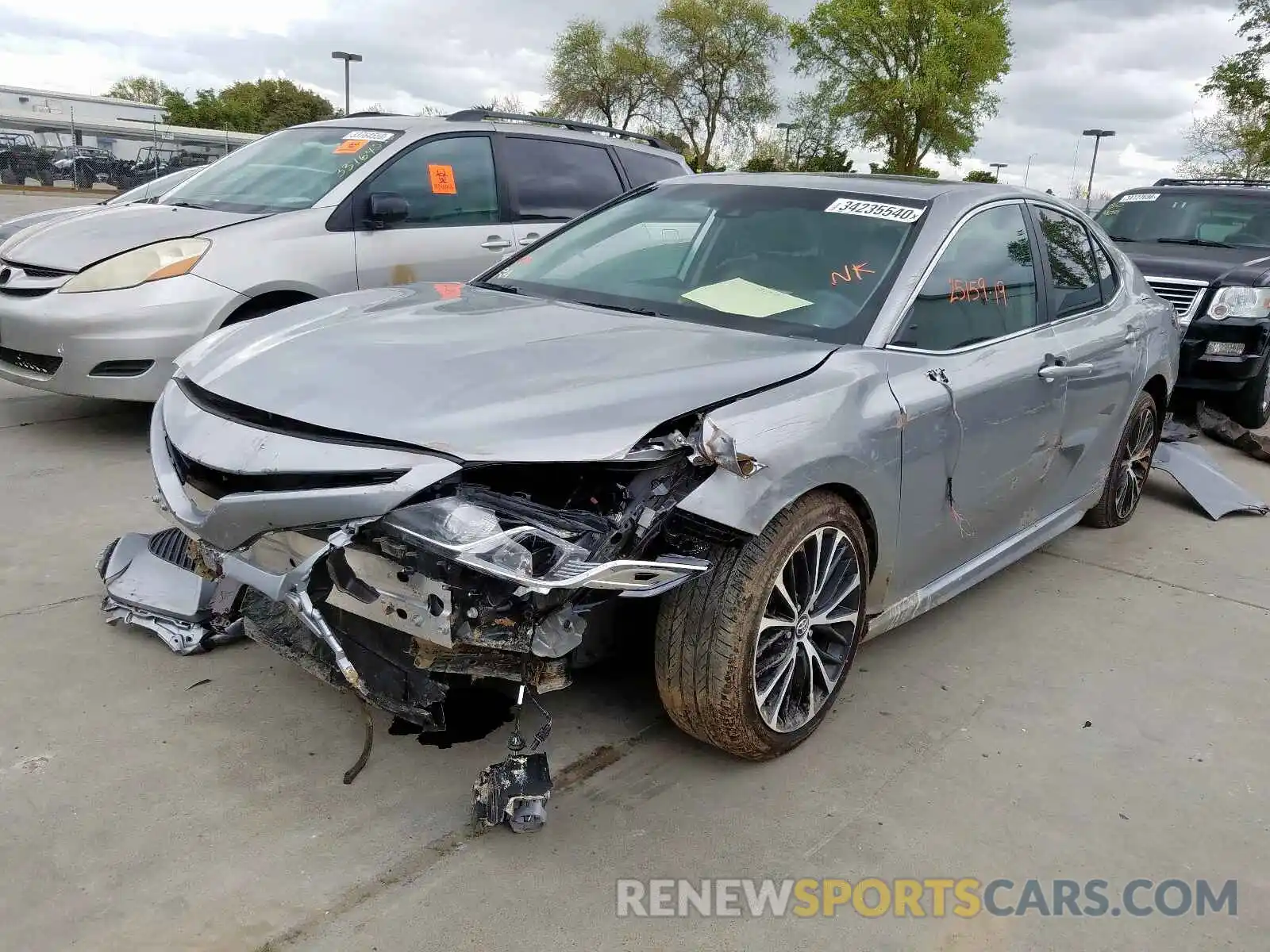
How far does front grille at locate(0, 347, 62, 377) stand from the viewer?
5164 mm

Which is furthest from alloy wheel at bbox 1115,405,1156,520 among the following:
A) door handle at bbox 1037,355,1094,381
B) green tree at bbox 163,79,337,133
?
green tree at bbox 163,79,337,133

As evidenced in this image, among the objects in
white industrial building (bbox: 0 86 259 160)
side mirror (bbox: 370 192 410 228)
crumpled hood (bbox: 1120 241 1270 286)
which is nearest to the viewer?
side mirror (bbox: 370 192 410 228)

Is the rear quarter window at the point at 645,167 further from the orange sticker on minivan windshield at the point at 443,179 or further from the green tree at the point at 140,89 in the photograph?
the green tree at the point at 140,89

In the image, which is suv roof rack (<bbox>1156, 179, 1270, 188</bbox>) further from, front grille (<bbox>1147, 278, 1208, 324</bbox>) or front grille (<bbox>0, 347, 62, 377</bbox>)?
front grille (<bbox>0, 347, 62, 377</bbox>)

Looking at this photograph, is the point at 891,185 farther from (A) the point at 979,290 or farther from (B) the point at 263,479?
(B) the point at 263,479

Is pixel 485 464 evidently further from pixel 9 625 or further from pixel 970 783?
pixel 9 625

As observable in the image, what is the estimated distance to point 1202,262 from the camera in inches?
309

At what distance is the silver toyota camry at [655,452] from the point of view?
7.84 feet

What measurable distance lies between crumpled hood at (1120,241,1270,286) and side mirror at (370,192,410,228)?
5.42 meters

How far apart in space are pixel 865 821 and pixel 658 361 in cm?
134

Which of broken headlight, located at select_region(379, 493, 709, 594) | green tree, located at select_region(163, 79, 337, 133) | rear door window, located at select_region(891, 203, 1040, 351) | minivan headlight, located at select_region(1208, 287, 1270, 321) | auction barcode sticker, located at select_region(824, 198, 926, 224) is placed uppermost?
green tree, located at select_region(163, 79, 337, 133)

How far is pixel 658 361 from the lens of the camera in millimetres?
2805

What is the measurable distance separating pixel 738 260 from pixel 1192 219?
22.7ft

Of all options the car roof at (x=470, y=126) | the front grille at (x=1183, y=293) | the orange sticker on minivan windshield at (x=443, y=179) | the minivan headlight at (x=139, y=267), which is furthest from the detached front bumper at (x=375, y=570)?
the front grille at (x=1183, y=293)
